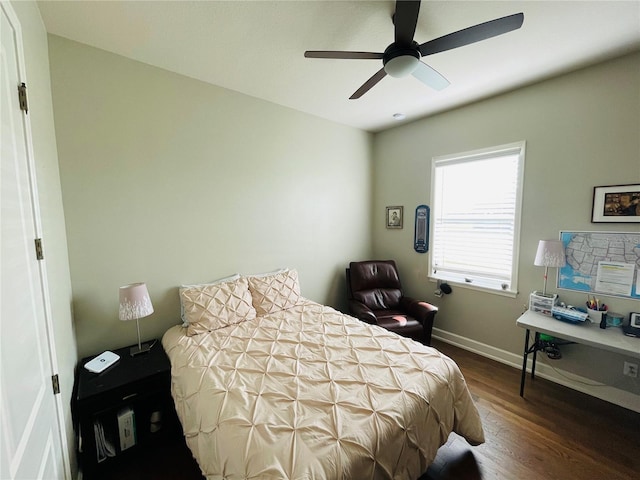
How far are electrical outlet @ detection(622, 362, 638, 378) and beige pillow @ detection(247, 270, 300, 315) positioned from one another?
2.83 m

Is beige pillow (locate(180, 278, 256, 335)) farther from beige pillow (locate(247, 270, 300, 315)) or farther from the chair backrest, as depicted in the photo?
the chair backrest

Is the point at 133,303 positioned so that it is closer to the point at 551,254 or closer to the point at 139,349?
the point at 139,349

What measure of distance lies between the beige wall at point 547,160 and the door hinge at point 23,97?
3.44 meters

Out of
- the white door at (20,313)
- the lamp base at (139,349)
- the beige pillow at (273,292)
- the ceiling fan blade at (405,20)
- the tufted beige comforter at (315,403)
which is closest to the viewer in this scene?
the white door at (20,313)

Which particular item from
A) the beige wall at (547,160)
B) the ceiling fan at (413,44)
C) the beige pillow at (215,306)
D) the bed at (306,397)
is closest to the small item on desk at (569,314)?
the beige wall at (547,160)

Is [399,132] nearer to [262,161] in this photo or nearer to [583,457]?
[262,161]

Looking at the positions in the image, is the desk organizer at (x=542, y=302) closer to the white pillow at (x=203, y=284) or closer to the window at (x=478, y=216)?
the window at (x=478, y=216)

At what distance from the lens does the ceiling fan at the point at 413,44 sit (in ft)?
4.25

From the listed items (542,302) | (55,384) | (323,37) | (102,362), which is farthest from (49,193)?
(542,302)

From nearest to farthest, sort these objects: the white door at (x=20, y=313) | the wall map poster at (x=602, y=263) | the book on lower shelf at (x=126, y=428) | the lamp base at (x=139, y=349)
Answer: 1. the white door at (x=20, y=313)
2. the book on lower shelf at (x=126, y=428)
3. the lamp base at (x=139, y=349)
4. the wall map poster at (x=602, y=263)

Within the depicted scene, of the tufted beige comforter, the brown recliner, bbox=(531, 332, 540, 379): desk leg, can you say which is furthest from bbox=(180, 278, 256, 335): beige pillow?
bbox=(531, 332, 540, 379): desk leg

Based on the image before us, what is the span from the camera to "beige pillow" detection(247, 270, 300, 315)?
8.21ft

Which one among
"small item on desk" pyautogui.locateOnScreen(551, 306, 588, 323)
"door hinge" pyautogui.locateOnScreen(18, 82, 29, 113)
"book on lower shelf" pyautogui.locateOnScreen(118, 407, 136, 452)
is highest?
"door hinge" pyautogui.locateOnScreen(18, 82, 29, 113)

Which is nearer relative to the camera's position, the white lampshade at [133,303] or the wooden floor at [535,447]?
the wooden floor at [535,447]
